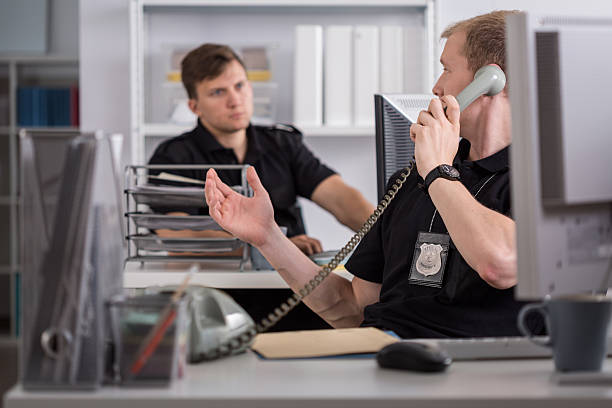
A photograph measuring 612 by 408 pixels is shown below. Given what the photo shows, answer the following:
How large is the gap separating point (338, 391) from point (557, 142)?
37 centimetres

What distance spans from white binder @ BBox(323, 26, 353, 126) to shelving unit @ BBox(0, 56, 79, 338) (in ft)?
8.51

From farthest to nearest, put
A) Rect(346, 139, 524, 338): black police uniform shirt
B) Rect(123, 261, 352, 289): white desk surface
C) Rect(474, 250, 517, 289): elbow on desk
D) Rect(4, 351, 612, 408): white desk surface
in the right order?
Rect(123, 261, 352, 289): white desk surface
Rect(346, 139, 524, 338): black police uniform shirt
Rect(474, 250, 517, 289): elbow on desk
Rect(4, 351, 612, 408): white desk surface

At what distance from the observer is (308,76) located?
11.3ft

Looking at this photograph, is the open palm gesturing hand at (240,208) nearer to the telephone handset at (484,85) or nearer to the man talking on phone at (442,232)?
the man talking on phone at (442,232)

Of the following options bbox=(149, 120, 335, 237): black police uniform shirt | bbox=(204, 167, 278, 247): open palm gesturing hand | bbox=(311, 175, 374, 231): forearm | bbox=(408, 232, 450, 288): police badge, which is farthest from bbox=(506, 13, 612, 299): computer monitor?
bbox=(149, 120, 335, 237): black police uniform shirt

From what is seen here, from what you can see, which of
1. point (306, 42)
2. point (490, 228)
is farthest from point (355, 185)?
point (490, 228)

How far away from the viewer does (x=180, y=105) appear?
352cm

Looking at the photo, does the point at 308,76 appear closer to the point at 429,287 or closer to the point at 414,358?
the point at 429,287

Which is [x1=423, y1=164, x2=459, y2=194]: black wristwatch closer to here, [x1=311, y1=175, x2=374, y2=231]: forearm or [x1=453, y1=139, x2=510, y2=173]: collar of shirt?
[x1=453, y1=139, x2=510, y2=173]: collar of shirt

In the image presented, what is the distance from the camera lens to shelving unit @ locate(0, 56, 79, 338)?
5.23 metres

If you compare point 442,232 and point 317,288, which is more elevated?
point 442,232

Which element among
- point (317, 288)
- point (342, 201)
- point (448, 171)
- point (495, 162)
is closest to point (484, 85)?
point (495, 162)

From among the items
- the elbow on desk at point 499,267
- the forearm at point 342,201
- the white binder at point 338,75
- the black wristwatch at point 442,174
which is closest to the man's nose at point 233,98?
the forearm at point 342,201

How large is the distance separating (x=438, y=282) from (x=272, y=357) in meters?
0.54
